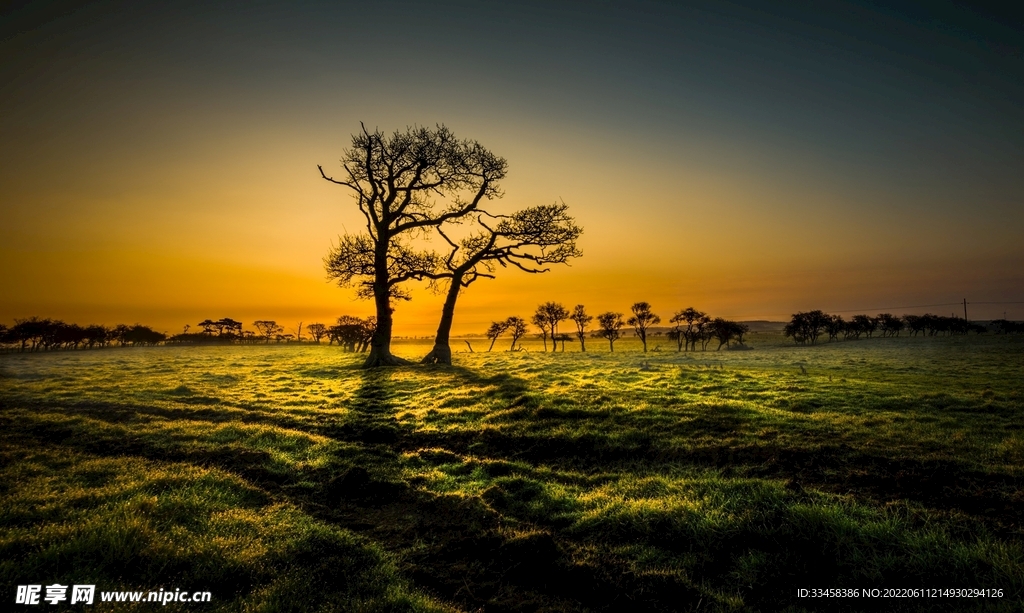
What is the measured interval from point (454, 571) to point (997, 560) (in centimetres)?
676

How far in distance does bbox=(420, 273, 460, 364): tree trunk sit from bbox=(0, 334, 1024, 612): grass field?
17.7 metres

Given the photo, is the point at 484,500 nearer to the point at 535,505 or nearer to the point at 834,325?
the point at 535,505

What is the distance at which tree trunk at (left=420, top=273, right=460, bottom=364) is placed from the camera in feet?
110

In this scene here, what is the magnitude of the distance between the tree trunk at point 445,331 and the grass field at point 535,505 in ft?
58.0

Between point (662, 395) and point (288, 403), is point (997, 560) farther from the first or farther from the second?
point (288, 403)

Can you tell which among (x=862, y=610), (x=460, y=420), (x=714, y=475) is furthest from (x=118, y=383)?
(x=862, y=610)

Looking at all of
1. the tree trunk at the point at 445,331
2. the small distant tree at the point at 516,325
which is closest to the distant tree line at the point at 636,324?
the small distant tree at the point at 516,325

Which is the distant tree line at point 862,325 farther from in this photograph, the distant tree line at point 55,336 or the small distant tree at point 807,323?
the distant tree line at point 55,336

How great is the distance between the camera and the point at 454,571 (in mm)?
5676

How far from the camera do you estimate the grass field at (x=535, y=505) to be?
5.05m

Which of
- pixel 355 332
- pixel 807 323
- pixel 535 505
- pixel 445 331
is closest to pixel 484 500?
pixel 535 505

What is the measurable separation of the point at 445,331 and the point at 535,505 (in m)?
27.4

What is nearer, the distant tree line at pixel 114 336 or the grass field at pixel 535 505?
the grass field at pixel 535 505

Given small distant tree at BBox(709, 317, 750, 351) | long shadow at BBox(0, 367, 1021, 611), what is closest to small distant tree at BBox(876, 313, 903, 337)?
small distant tree at BBox(709, 317, 750, 351)
